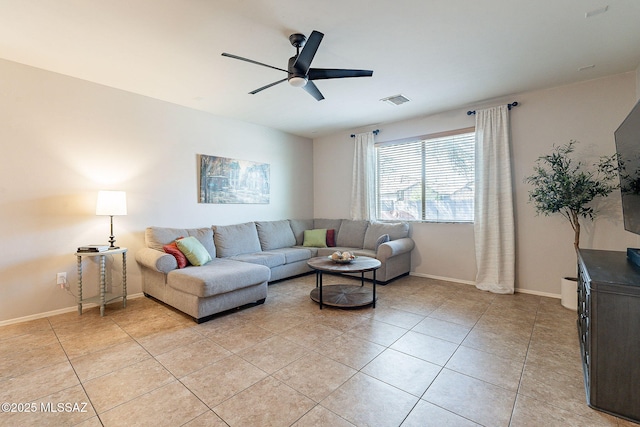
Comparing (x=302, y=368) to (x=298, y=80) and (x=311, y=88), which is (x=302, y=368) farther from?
(x=311, y=88)

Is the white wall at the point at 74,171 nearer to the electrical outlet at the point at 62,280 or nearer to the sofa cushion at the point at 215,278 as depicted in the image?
the electrical outlet at the point at 62,280

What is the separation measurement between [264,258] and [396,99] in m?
2.91

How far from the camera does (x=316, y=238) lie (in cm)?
530

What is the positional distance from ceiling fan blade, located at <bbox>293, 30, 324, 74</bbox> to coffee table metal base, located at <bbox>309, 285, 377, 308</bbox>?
2466 millimetres

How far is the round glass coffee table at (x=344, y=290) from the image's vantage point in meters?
3.17

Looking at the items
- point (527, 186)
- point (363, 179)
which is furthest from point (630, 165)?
point (363, 179)

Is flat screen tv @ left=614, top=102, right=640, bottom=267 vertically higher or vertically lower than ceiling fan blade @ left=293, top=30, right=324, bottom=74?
lower

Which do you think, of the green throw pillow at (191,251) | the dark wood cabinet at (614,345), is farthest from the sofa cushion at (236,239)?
the dark wood cabinet at (614,345)

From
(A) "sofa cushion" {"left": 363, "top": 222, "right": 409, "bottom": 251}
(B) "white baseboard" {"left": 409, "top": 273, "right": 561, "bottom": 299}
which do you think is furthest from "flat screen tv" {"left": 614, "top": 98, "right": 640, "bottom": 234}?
(A) "sofa cushion" {"left": 363, "top": 222, "right": 409, "bottom": 251}

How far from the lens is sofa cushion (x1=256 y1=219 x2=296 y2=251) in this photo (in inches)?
192

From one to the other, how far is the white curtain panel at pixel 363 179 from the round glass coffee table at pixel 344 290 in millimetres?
1788

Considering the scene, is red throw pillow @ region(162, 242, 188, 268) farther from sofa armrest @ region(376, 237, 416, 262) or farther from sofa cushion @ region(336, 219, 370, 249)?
sofa cushion @ region(336, 219, 370, 249)

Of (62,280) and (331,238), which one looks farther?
(331,238)

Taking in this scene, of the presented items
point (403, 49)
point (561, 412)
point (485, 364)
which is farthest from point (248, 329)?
point (403, 49)
